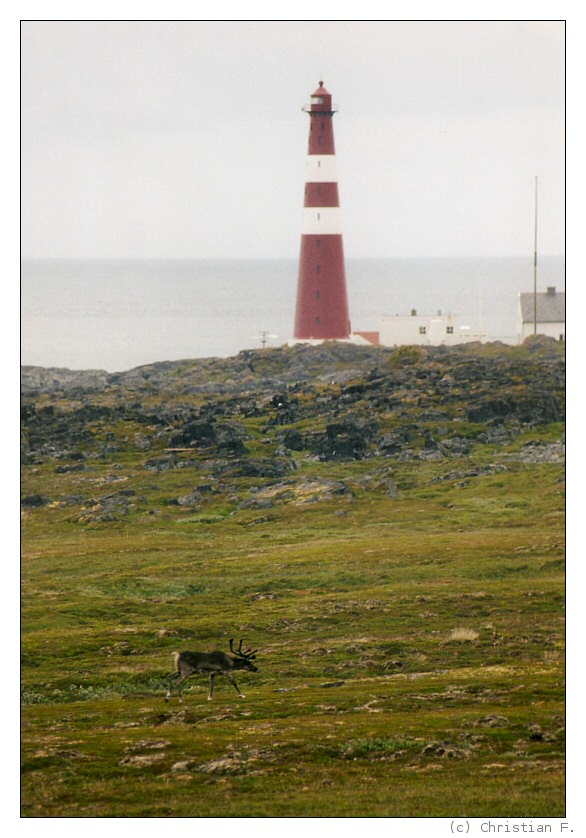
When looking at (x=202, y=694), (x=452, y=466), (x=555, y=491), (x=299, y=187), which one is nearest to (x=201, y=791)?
(x=202, y=694)

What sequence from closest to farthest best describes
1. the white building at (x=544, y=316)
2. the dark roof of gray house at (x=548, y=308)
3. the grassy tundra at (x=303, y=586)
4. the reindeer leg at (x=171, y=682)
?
1. the grassy tundra at (x=303, y=586)
2. the reindeer leg at (x=171, y=682)
3. the white building at (x=544, y=316)
4. the dark roof of gray house at (x=548, y=308)

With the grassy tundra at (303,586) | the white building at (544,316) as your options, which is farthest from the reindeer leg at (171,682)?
the white building at (544,316)

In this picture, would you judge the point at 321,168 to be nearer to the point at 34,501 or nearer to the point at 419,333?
the point at 419,333

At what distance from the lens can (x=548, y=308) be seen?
281 ft

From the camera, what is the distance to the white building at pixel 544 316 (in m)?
84.6

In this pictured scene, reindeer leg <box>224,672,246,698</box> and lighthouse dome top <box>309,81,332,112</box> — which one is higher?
lighthouse dome top <box>309,81,332,112</box>

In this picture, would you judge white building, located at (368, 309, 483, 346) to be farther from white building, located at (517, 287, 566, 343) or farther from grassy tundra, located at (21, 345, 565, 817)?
grassy tundra, located at (21, 345, 565, 817)

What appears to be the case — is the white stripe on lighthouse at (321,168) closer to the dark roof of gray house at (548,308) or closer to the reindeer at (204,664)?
the dark roof of gray house at (548,308)

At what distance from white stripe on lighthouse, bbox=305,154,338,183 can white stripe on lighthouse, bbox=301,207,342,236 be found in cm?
194

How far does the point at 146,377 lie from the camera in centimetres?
8669

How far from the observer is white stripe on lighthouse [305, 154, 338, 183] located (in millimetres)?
75438

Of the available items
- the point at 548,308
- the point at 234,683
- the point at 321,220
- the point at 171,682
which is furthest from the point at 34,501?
the point at 548,308

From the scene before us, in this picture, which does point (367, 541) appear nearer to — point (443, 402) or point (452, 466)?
point (452, 466)

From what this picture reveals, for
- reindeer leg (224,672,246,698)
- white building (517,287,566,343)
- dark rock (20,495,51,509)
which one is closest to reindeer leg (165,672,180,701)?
reindeer leg (224,672,246,698)
